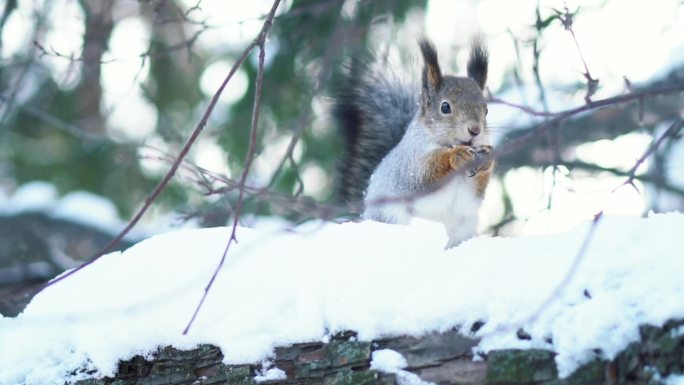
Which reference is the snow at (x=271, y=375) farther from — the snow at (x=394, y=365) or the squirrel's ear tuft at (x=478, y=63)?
the squirrel's ear tuft at (x=478, y=63)

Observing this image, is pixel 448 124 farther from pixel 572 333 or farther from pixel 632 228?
pixel 572 333

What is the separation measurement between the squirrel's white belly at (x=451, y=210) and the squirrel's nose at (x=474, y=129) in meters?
0.12

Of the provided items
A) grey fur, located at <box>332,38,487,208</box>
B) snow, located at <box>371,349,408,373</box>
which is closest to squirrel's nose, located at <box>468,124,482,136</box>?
grey fur, located at <box>332,38,487,208</box>

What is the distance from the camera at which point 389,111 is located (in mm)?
3107

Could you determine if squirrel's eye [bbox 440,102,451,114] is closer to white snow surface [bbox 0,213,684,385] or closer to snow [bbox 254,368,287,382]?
white snow surface [bbox 0,213,684,385]

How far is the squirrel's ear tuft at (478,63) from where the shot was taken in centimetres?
290

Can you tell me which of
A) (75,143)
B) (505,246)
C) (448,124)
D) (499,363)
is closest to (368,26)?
(448,124)

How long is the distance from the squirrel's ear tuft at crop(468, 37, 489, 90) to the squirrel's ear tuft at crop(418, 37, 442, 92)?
5.0 inches

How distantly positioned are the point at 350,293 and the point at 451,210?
838 mm

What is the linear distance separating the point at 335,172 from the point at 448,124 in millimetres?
571

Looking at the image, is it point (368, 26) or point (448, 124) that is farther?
point (368, 26)

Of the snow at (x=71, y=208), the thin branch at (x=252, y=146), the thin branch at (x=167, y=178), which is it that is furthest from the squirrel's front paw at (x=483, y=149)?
the snow at (x=71, y=208)

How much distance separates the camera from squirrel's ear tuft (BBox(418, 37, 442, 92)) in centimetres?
276

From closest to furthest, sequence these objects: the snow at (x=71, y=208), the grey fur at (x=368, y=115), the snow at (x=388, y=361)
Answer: the snow at (x=388, y=361)
the grey fur at (x=368, y=115)
the snow at (x=71, y=208)
